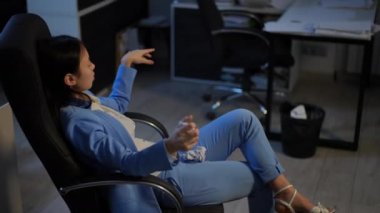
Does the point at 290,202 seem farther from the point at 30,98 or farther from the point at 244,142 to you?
the point at 30,98

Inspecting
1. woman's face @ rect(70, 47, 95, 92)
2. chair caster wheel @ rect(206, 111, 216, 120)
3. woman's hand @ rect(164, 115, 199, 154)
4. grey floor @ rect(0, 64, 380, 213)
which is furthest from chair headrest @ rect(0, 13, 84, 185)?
chair caster wheel @ rect(206, 111, 216, 120)

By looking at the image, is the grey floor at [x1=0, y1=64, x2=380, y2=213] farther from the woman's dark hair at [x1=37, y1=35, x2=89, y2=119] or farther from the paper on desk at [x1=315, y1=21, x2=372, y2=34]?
the woman's dark hair at [x1=37, y1=35, x2=89, y2=119]

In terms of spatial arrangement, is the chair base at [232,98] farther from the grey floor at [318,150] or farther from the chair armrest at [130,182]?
the chair armrest at [130,182]

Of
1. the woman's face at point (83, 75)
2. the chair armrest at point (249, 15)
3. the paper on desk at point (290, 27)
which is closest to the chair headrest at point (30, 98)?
the woman's face at point (83, 75)

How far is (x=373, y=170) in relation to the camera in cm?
325

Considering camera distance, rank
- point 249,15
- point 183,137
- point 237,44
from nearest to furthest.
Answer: point 183,137
point 237,44
point 249,15

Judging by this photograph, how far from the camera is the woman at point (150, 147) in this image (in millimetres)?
1909

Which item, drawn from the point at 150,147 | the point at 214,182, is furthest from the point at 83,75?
Result: the point at 214,182

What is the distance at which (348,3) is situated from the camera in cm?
381

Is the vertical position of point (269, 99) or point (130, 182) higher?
point (130, 182)

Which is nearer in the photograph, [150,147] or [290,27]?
[150,147]

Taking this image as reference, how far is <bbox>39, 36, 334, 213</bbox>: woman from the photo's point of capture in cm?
191

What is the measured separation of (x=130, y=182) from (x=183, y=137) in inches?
9.1

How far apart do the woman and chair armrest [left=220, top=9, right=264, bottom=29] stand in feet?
5.77
